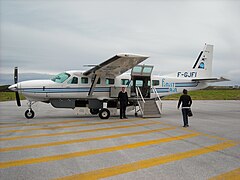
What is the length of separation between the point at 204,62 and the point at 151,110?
6171 mm

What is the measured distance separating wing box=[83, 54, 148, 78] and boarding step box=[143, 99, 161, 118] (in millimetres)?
2568

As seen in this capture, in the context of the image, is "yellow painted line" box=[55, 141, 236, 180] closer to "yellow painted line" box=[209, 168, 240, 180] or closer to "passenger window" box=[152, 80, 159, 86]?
"yellow painted line" box=[209, 168, 240, 180]

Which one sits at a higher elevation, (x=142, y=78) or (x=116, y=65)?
(x=116, y=65)

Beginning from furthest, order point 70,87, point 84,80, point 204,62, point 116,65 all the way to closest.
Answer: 1. point 204,62
2. point 84,80
3. point 70,87
4. point 116,65

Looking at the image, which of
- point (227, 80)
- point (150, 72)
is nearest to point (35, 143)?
point (150, 72)

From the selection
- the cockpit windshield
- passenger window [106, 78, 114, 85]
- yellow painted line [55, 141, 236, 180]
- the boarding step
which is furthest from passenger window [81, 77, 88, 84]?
yellow painted line [55, 141, 236, 180]

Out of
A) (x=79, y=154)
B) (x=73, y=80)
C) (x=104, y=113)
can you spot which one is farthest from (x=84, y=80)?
(x=79, y=154)

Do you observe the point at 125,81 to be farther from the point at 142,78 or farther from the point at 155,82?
the point at 155,82

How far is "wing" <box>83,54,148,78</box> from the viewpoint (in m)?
11.3

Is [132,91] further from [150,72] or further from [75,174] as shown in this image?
[75,174]

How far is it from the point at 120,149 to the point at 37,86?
8.46m

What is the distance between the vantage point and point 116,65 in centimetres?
1248

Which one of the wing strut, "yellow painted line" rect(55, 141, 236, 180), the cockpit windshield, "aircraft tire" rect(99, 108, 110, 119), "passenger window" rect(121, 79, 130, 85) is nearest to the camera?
"yellow painted line" rect(55, 141, 236, 180)

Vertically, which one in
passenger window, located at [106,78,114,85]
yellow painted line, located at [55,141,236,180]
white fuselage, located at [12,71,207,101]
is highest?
passenger window, located at [106,78,114,85]
